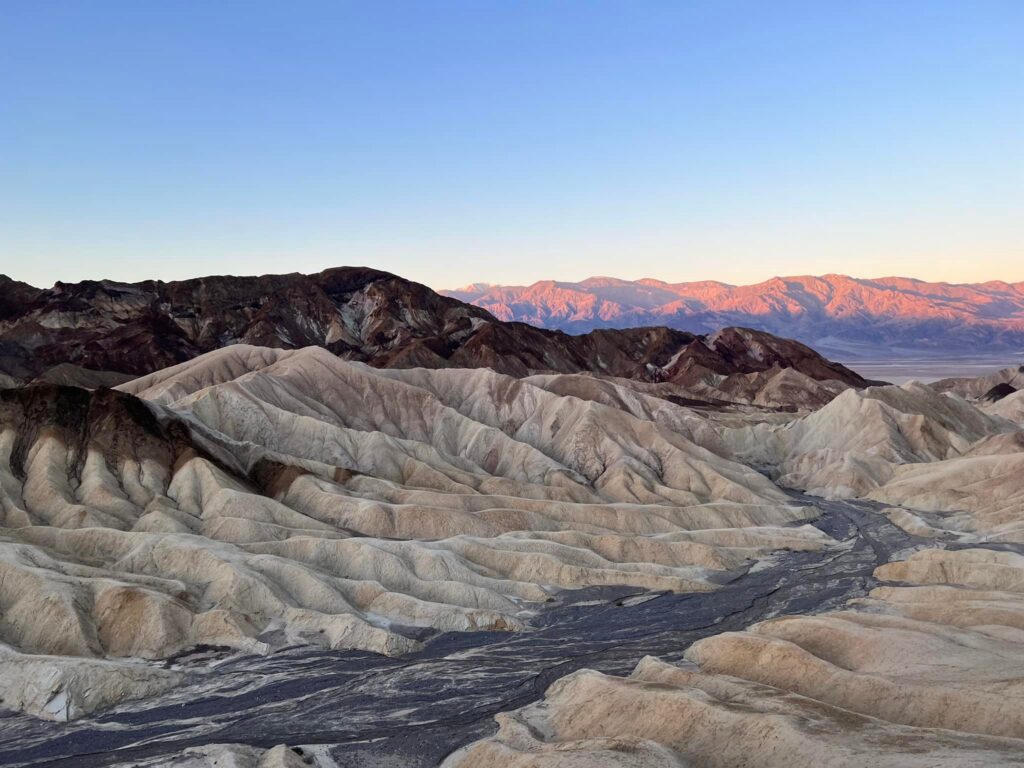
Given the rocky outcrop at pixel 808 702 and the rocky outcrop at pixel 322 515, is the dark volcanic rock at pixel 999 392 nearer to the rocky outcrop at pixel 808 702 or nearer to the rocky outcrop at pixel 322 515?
the rocky outcrop at pixel 322 515

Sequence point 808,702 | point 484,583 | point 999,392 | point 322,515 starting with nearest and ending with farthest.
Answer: point 808,702 → point 484,583 → point 322,515 → point 999,392

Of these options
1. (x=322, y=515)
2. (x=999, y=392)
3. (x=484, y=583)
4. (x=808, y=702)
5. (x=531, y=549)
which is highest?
(x=999, y=392)

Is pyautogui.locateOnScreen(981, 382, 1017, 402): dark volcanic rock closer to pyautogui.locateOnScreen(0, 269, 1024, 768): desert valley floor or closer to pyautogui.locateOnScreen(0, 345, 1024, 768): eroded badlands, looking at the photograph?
pyautogui.locateOnScreen(0, 345, 1024, 768): eroded badlands

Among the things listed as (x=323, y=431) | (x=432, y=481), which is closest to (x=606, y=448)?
(x=432, y=481)

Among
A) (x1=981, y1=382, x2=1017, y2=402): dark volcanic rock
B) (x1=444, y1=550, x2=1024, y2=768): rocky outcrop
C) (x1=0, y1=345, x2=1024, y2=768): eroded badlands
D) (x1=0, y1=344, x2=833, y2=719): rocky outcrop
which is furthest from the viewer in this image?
(x1=981, y1=382, x2=1017, y2=402): dark volcanic rock

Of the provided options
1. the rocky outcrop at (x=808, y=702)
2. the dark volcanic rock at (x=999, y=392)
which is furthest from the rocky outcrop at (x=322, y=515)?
the dark volcanic rock at (x=999, y=392)

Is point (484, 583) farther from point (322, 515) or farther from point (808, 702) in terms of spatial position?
point (808, 702)

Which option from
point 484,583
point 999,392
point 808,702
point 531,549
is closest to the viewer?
point 808,702

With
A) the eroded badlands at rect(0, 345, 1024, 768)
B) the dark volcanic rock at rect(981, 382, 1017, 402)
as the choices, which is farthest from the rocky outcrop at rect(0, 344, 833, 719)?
the dark volcanic rock at rect(981, 382, 1017, 402)

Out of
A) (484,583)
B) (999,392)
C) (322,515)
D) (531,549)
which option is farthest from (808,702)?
(999,392)
